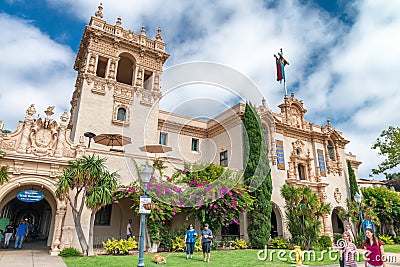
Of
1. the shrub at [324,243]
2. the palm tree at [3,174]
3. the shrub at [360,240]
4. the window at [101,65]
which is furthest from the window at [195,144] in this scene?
the shrub at [360,240]

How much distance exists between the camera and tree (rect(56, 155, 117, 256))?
14.3 meters

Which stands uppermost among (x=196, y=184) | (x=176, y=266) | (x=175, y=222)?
(x=196, y=184)

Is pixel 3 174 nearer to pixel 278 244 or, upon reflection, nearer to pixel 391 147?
pixel 278 244

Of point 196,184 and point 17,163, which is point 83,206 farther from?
point 196,184

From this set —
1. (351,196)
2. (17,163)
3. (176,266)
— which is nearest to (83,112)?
(17,163)

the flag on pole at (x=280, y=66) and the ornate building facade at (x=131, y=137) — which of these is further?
the flag on pole at (x=280, y=66)

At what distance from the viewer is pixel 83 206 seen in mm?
15984

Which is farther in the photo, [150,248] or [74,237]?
[150,248]

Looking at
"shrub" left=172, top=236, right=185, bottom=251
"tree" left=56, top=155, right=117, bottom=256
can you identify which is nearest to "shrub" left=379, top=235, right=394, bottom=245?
"shrub" left=172, top=236, right=185, bottom=251

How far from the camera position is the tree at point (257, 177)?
69.3ft

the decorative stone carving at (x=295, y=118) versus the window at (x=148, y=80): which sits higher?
the window at (x=148, y=80)

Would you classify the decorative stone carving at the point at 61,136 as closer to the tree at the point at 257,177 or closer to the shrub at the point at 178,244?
the shrub at the point at 178,244

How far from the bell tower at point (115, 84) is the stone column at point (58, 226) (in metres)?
6.83

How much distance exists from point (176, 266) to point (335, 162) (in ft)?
84.0
